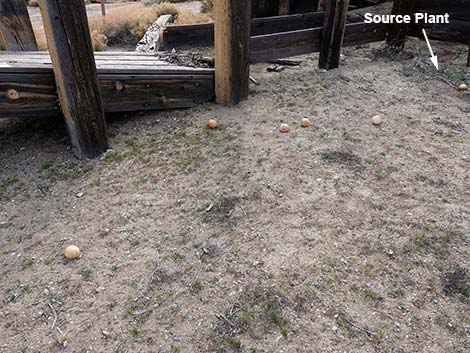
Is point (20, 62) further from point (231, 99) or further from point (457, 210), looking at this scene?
point (457, 210)

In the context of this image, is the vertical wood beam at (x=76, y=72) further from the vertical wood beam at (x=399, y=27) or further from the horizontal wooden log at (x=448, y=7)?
the horizontal wooden log at (x=448, y=7)

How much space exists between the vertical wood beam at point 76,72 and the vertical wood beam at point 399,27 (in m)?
5.00

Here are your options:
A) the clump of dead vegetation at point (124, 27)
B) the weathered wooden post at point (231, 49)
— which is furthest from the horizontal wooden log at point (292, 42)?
the clump of dead vegetation at point (124, 27)

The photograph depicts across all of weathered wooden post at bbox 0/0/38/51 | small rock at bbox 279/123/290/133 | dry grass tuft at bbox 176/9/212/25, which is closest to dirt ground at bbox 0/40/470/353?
small rock at bbox 279/123/290/133

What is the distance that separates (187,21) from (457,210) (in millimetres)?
7142

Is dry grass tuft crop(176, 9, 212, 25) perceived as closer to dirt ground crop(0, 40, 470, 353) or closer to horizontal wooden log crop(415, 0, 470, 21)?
horizontal wooden log crop(415, 0, 470, 21)

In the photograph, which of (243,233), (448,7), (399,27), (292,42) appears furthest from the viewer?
(399,27)

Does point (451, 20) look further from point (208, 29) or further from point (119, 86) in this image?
point (119, 86)

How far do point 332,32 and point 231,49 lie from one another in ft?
6.20

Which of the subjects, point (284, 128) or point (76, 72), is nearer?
point (76, 72)

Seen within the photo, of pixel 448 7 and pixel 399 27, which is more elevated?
pixel 448 7

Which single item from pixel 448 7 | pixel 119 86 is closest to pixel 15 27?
pixel 119 86

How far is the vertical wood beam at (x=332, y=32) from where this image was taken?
5.23 meters

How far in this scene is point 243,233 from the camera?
2871mm
